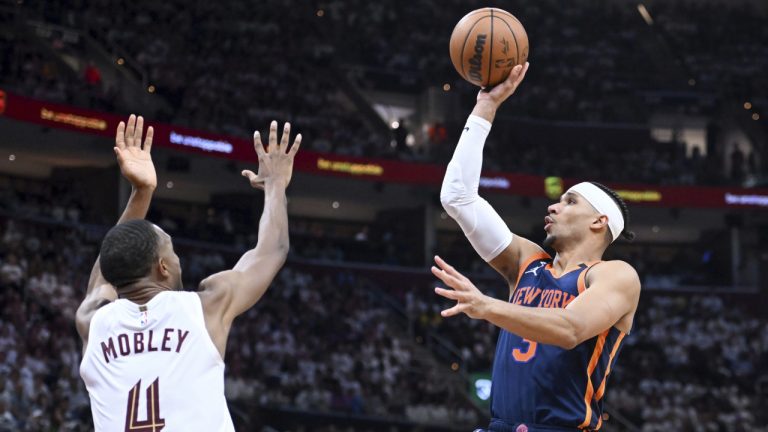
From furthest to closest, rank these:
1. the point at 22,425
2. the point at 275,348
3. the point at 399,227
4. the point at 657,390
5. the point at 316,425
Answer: the point at 399,227 < the point at 657,390 < the point at 275,348 < the point at 316,425 < the point at 22,425

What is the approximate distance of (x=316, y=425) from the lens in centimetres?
1892

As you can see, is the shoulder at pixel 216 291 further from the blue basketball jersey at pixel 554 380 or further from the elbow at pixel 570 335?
the blue basketball jersey at pixel 554 380

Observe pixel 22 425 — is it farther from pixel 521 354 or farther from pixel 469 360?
pixel 469 360

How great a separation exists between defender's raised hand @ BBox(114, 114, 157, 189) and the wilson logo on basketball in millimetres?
1686

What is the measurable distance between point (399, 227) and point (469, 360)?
817 cm

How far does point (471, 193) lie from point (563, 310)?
1.14 m

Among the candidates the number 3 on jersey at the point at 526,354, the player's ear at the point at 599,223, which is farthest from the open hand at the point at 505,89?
the number 3 on jersey at the point at 526,354

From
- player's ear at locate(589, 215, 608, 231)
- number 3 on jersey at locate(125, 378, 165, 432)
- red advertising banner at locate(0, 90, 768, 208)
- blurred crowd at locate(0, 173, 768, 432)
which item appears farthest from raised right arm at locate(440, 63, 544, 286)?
red advertising banner at locate(0, 90, 768, 208)

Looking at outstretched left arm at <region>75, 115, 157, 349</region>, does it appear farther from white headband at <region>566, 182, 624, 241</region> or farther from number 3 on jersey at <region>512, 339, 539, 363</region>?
white headband at <region>566, 182, 624, 241</region>

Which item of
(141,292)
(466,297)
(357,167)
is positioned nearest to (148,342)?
(141,292)

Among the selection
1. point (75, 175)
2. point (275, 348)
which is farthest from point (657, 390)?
point (75, 175)

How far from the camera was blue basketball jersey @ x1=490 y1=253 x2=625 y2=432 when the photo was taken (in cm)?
460

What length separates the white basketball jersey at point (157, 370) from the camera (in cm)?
361

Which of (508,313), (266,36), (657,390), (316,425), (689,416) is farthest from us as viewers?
(266,36)
